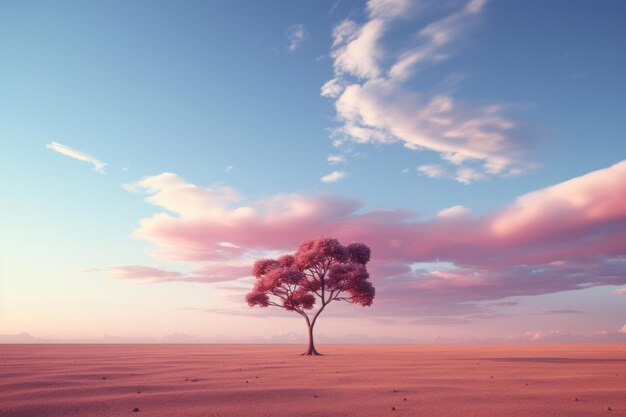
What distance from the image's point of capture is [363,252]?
45.0m

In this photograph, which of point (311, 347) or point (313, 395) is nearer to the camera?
point (313, 395)

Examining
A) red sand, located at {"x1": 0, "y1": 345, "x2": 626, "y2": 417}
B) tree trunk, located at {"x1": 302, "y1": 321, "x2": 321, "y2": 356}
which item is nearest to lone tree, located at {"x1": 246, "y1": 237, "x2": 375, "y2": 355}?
tree trunk, located at {"x1": 302, "y1": 321, "x2": 321, "y2": 356}

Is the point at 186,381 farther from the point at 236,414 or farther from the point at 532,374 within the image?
the point at 532,374

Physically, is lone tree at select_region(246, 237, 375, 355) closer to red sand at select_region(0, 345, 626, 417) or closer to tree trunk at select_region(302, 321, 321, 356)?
tree trunk at select_region(302, 321, 321, 356)

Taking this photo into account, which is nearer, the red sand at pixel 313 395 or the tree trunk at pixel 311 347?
the red sand at pixel 313 395

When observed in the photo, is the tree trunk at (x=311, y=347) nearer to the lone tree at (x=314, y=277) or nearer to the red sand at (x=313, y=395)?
the lone tree at (x=314, y=277)

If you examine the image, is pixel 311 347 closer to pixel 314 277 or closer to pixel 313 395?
pixel 314 277

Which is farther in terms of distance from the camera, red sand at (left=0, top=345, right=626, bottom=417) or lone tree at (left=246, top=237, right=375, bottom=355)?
lone tree at (left=246, top=237, right=375, bottom=355)

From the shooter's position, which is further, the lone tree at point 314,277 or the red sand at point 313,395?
the lone tree at point 314,277

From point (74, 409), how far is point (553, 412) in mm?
12260

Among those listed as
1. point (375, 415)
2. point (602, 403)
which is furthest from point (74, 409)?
point (602, 403)

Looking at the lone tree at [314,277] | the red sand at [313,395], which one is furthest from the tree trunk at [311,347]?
the red sand at [313,395]

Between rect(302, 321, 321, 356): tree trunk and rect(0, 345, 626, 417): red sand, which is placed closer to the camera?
rect(0, 345, 626, 417): red sand

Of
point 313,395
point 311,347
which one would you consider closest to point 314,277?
point 311,347
